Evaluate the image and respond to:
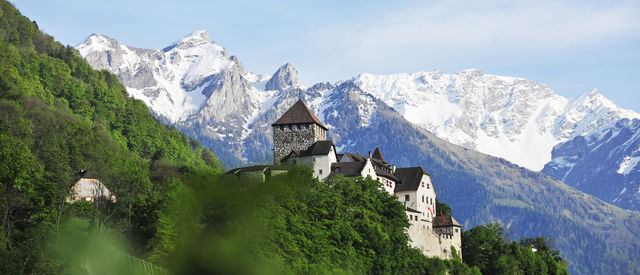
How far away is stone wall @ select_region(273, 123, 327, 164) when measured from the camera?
100500mm

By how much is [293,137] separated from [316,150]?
23.9 ft

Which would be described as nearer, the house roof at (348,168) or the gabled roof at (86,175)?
the gabled roof at (86,175)

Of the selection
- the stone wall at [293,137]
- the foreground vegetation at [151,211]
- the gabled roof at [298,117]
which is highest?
the gabled roof at [298,117]

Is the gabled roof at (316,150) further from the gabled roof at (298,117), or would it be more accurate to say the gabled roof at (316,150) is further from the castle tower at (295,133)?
the gabled roof at (298,117)

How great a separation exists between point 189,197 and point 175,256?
1.45 metres

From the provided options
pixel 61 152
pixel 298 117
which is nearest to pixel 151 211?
pixel 61 152

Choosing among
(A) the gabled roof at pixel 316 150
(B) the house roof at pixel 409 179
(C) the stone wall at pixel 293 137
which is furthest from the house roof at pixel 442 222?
(C) the stone wall at pixel 293 137

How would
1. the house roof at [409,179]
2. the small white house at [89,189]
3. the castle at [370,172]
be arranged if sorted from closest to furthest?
the small white house at [89,189] < the castle at [370,172] < the house roof at [409,179]

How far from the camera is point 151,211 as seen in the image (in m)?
69.4

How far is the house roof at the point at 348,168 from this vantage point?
9362 cm

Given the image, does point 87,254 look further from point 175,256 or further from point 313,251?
point 313,251

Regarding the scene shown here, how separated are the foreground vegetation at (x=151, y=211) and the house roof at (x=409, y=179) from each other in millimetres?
10403

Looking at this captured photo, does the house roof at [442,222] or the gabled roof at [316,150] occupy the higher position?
the gabled roof at [316,150]

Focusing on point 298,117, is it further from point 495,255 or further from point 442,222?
point 495,255
